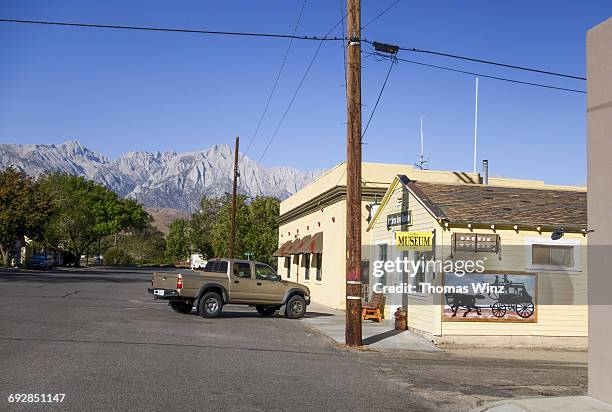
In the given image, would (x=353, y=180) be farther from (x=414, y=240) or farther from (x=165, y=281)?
(x=165, y=281)

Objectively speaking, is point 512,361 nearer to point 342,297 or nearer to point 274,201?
point 342,297

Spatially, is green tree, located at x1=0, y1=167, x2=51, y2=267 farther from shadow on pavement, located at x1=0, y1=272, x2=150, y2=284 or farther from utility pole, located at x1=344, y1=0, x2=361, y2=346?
utility pole, located at x1=344, y1=0, x2=361, y2=346

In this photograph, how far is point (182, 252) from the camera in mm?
Answer: 114375

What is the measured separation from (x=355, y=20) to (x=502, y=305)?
330 inches

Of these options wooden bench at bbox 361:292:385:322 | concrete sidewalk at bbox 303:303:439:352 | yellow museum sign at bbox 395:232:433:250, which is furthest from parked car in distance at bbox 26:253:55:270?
yellow museum sign at bbox 395:232:433:250

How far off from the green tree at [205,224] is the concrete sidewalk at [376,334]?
68.0 metres

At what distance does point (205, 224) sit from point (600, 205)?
8577 centimetres

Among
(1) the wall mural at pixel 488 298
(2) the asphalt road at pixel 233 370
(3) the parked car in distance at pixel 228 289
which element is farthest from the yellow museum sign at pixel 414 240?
(3) the parked car in distance at pixel 228 289

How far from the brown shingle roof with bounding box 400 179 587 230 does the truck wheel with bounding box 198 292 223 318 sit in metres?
7.06

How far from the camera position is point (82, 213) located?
270 feet

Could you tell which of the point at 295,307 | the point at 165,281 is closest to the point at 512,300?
the point at 295,307

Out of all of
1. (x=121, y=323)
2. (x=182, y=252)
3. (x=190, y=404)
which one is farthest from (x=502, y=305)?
(x=182, y=252)

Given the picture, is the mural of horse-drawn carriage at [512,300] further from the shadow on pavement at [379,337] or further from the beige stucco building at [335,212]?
the beige stucco building at [335,212]

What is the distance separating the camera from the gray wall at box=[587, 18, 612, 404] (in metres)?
9.46
